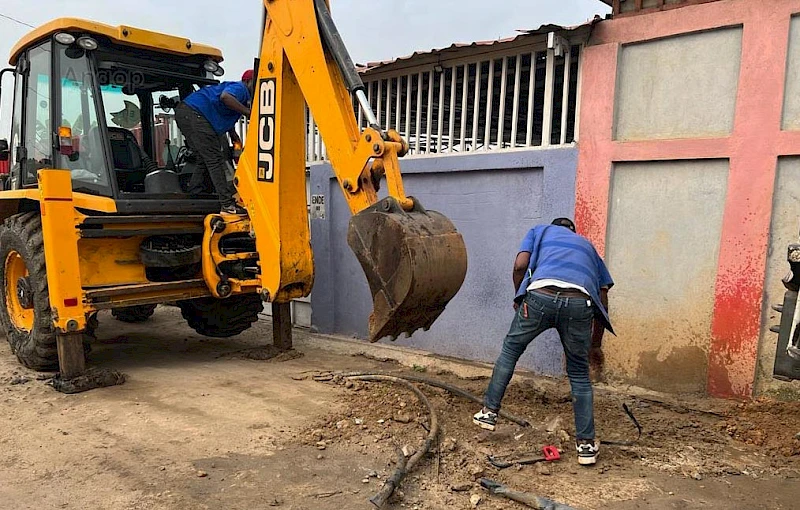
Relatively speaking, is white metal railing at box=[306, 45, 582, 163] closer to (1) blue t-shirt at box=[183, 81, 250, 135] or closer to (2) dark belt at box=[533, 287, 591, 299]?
(1) blue t-shirt at box=[183, 81, 250, 135]

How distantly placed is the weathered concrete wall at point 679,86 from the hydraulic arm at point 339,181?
2.32 metres

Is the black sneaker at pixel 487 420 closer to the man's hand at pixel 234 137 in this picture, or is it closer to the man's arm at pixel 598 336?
the man's arm at pixel 598 336

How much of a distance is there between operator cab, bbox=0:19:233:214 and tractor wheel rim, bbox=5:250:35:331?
2.39 feet

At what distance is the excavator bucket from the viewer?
11.7 ft

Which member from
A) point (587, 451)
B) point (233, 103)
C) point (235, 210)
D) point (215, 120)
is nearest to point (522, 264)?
point (587, 451)

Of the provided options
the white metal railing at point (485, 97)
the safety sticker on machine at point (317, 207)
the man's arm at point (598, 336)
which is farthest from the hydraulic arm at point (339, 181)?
the safety sticker on machine at point (317, 207)

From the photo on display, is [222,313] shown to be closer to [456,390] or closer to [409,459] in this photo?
[456,390]

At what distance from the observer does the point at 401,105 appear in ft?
22.8

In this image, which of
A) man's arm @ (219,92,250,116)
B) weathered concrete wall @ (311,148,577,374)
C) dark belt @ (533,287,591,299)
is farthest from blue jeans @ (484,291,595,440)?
man's arm @ (219,92,250,116)

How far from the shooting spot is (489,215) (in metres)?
6.06

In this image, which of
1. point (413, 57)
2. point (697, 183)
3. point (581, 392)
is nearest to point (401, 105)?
point (413, 57)

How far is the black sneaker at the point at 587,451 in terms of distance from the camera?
11.7ft

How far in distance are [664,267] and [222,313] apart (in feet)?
13.9

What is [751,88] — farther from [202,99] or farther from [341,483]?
[202,99]
